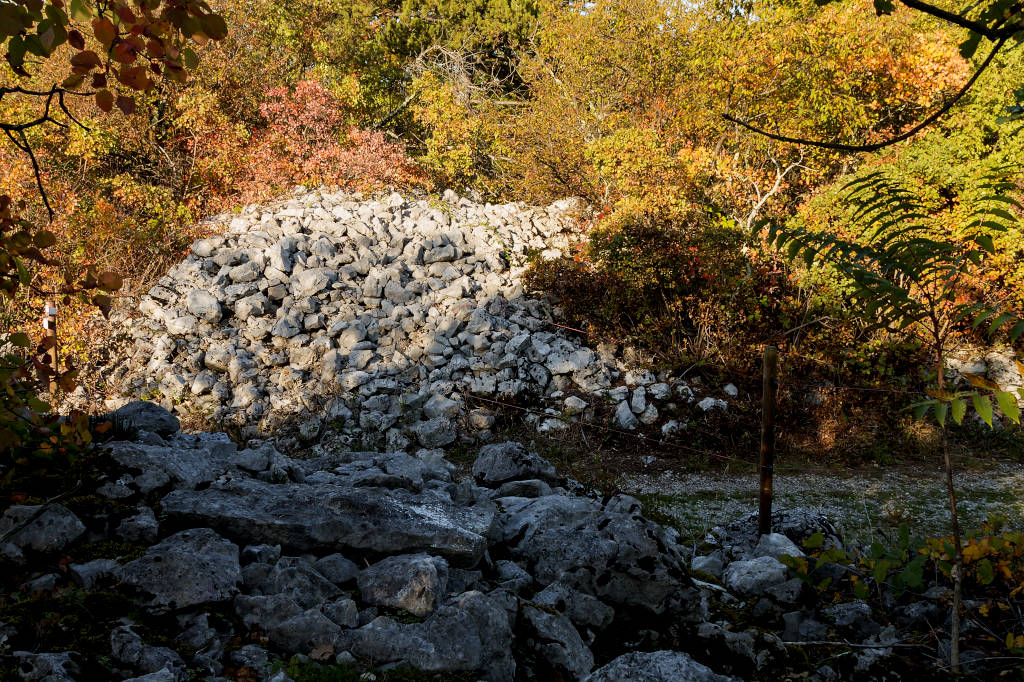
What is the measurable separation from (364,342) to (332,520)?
5.92 m

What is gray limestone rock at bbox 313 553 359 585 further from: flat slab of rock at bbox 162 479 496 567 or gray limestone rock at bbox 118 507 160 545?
gray limestone rock at bbox 118 507 160 545

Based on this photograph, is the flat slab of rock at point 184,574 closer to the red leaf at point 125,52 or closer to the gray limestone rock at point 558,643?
the gray limestone rock at point 558,643

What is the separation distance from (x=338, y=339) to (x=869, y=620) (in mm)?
7662

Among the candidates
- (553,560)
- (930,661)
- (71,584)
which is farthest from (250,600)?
(930,661)

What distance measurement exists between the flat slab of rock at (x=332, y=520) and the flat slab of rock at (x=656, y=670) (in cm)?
118

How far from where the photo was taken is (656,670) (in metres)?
2.77

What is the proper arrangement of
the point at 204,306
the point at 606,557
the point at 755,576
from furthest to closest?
the point at 204,306 → the point at 755,576 → the point at 606,557

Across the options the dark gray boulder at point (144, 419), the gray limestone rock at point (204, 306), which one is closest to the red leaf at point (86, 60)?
the dark gray boulder at point (144, 419)

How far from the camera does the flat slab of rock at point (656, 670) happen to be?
107 inches

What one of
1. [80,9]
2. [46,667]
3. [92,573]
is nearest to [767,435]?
[92,573]

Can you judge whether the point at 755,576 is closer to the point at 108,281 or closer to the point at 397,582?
the point at 397,582

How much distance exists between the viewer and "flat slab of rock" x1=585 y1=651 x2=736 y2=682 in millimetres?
2729

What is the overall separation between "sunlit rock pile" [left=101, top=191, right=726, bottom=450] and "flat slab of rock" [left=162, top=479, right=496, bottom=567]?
4.05 metres

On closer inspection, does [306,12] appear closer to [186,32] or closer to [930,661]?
[186,32]
